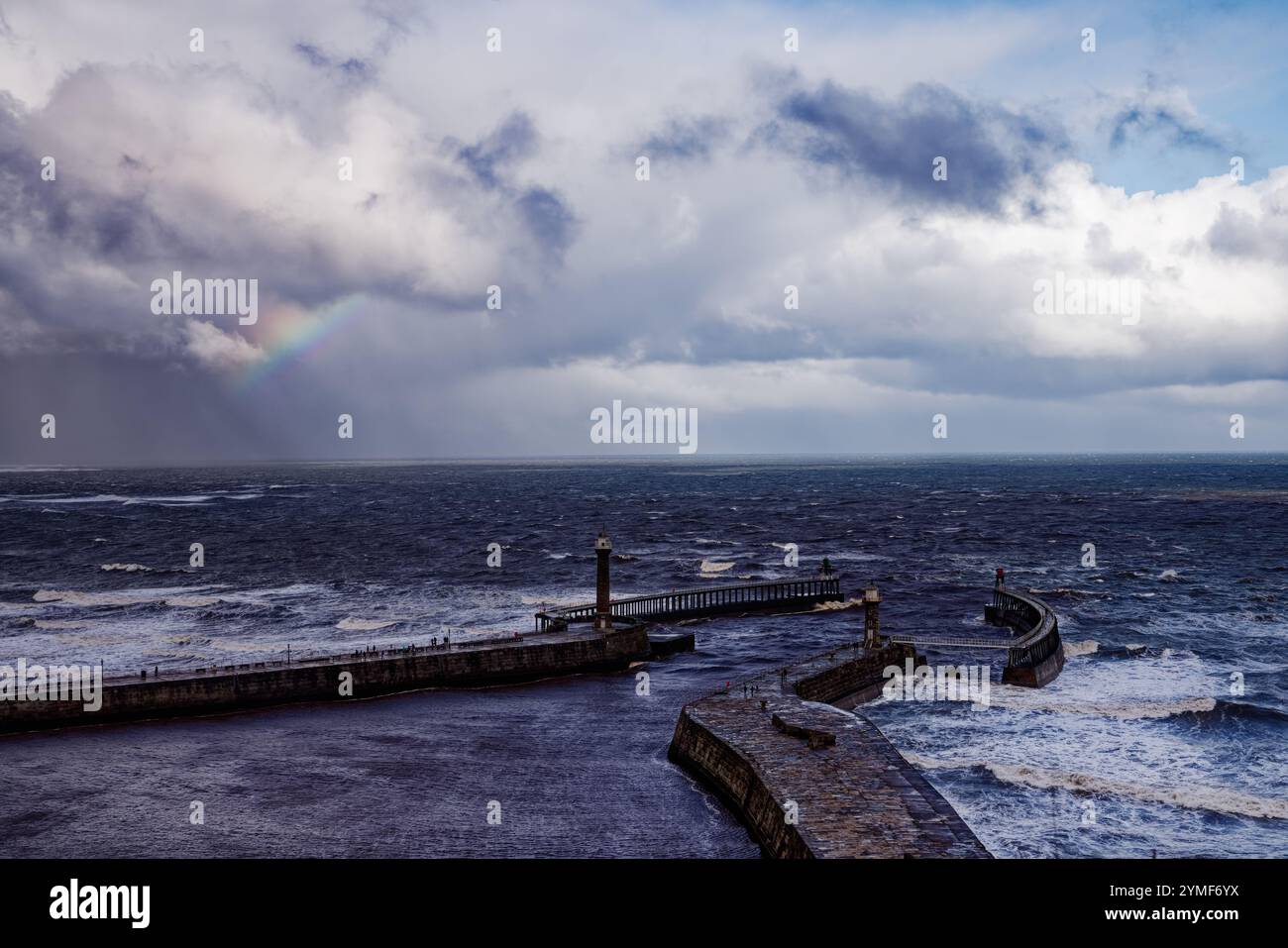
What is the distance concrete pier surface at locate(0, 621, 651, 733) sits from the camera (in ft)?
108

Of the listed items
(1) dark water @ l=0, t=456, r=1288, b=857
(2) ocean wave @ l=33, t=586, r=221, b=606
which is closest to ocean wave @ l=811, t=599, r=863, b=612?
(1) dark water @ l=0, t=456, r=1288, b=857

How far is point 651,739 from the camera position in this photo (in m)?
32.0

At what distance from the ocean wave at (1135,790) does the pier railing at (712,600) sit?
2475cm

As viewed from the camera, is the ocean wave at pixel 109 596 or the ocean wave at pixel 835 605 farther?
the ocean wave at pixel 109 596

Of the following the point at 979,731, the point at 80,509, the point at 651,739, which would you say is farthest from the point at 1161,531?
the point at 80,509

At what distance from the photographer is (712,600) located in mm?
62344

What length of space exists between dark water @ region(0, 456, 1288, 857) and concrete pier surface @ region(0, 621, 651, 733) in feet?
3.48

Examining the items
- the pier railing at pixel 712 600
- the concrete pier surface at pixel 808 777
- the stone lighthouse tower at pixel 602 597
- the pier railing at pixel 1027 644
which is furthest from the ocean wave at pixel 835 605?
the concrete pier surface at pixel 808 777

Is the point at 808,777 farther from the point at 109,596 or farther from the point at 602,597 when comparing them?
the point at 109,596

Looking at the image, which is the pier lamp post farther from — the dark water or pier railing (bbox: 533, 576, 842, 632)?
pier railing (bbox: 533, 576, 842, 632)

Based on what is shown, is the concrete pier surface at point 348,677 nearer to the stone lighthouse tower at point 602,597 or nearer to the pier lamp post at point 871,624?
the stone lighthouse tower at point 602,597

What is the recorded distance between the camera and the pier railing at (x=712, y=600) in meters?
53.9

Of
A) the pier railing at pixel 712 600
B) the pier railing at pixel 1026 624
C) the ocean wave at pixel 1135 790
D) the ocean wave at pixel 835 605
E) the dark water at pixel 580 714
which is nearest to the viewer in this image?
the dark water at pixel 580 714

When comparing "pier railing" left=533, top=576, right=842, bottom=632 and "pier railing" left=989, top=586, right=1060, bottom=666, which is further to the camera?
"pier railing" left=533, top=576, right=842, bottom=632
